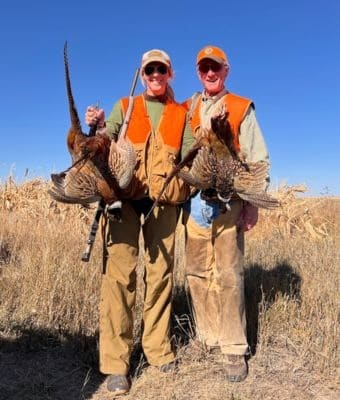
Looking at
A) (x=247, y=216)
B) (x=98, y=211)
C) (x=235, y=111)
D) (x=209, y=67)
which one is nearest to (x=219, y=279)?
(x=247, y=216)

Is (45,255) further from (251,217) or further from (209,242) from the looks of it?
(251,217)

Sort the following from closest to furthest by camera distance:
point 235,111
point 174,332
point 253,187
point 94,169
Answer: point 94,169
point 253,187
point 235,111
point 174,332

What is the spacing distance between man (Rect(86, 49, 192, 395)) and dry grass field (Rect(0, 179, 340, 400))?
324 mm

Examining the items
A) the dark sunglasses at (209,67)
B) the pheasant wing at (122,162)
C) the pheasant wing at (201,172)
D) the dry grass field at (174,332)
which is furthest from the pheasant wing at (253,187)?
the dry grass field at (174,332)

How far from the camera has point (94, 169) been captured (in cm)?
372

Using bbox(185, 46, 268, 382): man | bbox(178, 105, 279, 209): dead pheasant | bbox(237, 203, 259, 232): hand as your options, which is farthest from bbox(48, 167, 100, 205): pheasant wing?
bbox(237, 203, 259, 232): hand

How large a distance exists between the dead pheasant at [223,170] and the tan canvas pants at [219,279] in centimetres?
49

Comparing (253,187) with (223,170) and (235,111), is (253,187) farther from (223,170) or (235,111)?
(235,111)

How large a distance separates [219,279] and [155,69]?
6.40ft

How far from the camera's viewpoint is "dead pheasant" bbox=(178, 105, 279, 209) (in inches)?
150

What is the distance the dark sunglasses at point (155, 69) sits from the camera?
4.18 meters

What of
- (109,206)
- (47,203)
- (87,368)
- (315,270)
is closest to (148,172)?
(109,206)

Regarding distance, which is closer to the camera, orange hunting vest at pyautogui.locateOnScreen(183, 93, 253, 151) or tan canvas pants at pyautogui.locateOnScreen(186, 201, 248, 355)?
orange hunting vest at pyautogui.locateOnScreen(183, 93, 253, 151)

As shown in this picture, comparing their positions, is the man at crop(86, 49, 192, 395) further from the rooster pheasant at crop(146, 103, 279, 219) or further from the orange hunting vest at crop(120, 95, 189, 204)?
the rooster pheasant at crop(146, 103, 279, 219)
